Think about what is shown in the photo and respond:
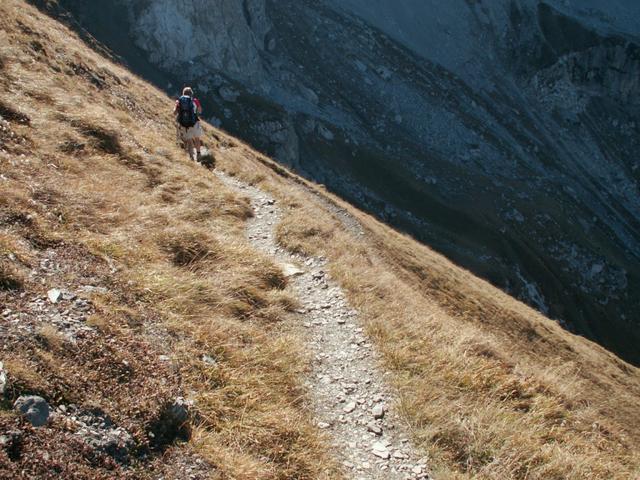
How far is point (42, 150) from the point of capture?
13.1 metres

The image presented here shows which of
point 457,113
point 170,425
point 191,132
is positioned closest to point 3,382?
point 170,425

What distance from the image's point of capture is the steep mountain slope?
53.8 meters

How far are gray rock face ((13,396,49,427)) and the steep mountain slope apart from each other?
156ft

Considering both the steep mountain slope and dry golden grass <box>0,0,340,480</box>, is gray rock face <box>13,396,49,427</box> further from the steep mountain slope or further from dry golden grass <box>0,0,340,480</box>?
the steep mountain slope

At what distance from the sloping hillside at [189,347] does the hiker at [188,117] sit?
293cm

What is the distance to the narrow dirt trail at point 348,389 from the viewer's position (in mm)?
7703

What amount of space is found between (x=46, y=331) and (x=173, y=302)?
2.65m

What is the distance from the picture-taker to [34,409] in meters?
5.73

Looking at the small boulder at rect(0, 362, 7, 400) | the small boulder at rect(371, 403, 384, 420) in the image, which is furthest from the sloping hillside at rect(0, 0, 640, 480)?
the small boulder at rect(371, 403, 384, 420)

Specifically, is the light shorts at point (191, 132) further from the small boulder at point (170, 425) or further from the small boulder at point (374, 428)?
the small boulder at point (374, 428)

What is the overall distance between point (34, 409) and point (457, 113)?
77979 mm

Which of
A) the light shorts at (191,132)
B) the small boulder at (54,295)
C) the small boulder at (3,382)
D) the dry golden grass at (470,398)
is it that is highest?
the dry golden grass at (470,398)

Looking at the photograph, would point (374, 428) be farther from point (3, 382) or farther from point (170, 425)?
point (3, 382)

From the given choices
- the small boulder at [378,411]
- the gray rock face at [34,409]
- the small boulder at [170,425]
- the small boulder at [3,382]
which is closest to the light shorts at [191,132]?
the small boulder at [378,411]
